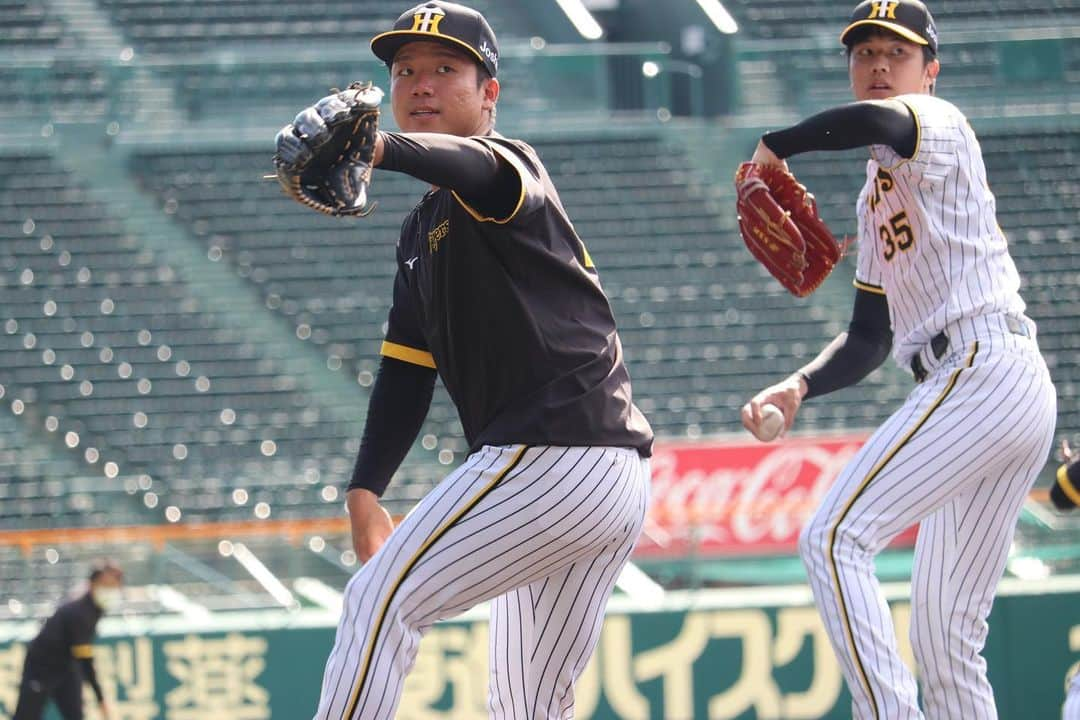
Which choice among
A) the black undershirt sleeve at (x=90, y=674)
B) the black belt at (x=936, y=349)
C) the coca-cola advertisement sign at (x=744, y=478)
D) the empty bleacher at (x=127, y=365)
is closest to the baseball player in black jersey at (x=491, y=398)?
the black belt at (x=936, y=349)

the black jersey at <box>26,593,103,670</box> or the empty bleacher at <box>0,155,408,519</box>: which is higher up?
the empty bleacher at <box>0,155,408,519</box>

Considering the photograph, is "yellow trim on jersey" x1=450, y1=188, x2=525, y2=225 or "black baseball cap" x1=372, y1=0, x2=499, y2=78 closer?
"yellow trim on jersey" x1=450, y1=188, x2=525, y2=225

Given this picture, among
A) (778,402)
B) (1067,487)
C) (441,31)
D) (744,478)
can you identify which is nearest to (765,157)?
(778,402)

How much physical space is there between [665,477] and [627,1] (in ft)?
27.3

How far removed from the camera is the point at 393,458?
11.1 ft

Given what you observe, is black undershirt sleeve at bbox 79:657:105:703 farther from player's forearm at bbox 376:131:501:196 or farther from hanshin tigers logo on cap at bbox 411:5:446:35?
player's forearm at bbox 376:131:501:196

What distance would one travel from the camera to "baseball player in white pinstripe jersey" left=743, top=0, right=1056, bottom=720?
331 centimetres

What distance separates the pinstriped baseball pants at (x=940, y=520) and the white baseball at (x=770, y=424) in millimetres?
180

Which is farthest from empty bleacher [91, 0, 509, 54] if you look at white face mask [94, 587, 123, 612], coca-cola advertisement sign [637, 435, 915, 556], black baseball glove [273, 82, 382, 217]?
black baseball glove [273, 82, 382, 217]

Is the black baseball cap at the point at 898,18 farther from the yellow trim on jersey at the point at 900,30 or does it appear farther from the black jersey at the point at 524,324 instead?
the black jersey at the point at 524,324

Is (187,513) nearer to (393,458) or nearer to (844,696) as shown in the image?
(844,696)

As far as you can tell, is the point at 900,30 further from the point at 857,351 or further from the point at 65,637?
the point at 65,637

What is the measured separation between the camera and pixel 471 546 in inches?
115

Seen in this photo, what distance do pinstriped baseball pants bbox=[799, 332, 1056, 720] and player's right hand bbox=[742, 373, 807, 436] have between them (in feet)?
0.72
